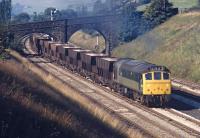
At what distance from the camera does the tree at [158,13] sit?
82.1 meters

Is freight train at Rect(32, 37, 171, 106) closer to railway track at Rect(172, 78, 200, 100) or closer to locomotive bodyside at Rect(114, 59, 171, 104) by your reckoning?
locomotive bodyside at Rect(114, 59, 171, 104)

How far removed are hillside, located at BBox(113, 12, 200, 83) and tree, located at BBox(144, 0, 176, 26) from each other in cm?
198

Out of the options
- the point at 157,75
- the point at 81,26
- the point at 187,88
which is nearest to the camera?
the point at 157,75

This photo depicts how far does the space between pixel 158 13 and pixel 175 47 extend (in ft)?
67.8

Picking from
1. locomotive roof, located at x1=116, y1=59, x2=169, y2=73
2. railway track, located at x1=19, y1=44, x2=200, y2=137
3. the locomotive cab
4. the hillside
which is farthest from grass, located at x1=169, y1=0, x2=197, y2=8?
the locomotive cab

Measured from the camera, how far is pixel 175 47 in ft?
211

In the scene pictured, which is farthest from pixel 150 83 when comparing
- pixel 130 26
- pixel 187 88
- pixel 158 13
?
pixel 130 26

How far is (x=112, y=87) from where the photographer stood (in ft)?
143

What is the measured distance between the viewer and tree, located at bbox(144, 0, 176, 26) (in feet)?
269

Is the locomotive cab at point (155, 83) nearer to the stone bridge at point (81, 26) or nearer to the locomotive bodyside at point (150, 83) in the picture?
the locomotive bodyside at point (150, 83)

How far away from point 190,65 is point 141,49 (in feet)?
70.1

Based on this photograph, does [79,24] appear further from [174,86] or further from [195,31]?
[174,86]

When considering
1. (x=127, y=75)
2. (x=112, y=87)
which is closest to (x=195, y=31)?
(x=112, y=87)

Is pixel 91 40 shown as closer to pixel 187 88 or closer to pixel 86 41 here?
pixel 86 41
